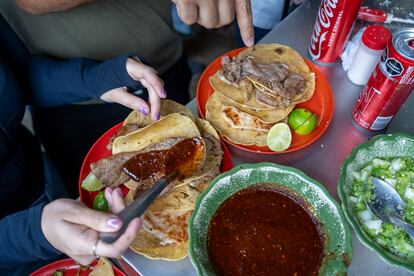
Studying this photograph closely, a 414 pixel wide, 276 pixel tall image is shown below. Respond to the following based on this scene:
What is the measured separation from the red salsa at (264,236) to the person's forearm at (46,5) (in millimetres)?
886

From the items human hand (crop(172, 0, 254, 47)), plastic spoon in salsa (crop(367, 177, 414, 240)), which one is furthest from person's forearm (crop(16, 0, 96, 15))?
plastic spoon in salsa (crop(367, 177, 414, 240))

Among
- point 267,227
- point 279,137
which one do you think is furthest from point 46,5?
point 267,227

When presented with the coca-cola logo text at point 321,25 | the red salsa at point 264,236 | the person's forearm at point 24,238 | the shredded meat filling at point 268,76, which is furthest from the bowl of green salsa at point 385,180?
the person's forearm at point 24,238

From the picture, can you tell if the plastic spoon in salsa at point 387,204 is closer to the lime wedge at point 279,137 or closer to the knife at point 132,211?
the lime wedge at point 279,137

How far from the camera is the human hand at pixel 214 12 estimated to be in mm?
1197

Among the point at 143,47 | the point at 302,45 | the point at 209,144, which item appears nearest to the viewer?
the point at 209,144

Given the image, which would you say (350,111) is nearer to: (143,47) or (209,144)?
(209,144)

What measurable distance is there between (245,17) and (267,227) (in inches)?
26.8

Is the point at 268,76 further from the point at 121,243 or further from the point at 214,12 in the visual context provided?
the point at 121,243

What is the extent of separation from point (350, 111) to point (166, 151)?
2.21ft

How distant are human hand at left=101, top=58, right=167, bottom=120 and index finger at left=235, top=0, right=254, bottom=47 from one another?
33 centimetres

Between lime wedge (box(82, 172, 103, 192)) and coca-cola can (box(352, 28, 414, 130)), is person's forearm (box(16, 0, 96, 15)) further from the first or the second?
coca-cola can (box(352, 28, 414, 130))

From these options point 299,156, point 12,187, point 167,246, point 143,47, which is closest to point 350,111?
point 299,156

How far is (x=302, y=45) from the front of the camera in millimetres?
1588
